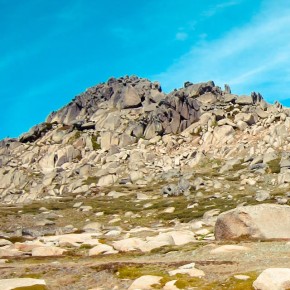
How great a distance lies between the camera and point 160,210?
96.6 m

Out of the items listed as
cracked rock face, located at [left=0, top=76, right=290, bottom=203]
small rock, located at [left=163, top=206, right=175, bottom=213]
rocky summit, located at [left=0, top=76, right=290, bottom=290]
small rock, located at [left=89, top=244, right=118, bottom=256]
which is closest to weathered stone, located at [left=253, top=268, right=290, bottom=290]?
rocky summit, located at [left=0, top=76, right=290, bottom=290]

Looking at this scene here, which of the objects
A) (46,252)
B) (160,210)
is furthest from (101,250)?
(160,210)

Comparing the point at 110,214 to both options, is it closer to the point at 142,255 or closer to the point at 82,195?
the point at 82,195

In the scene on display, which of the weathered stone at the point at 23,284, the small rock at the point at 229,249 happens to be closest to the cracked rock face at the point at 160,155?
the small rock at the point at 229,249

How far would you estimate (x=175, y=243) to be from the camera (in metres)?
45.7

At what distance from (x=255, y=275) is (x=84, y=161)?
169829 millimetres

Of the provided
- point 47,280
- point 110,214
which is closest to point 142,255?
point 47,280

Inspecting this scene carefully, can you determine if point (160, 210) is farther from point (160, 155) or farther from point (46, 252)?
point (160, 155)

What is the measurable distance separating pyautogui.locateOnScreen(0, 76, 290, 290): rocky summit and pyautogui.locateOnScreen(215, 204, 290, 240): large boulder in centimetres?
11

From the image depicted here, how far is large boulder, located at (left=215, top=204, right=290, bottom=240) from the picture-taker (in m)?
39.0

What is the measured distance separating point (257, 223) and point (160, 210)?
191 feet

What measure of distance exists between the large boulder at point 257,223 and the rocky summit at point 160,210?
0.11m

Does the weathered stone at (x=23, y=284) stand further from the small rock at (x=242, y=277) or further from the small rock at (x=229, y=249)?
the small rock at (x=229, y=249)

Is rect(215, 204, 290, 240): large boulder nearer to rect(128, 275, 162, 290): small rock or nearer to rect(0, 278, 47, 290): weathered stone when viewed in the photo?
rect(128, 275, 162, 290): small rock
